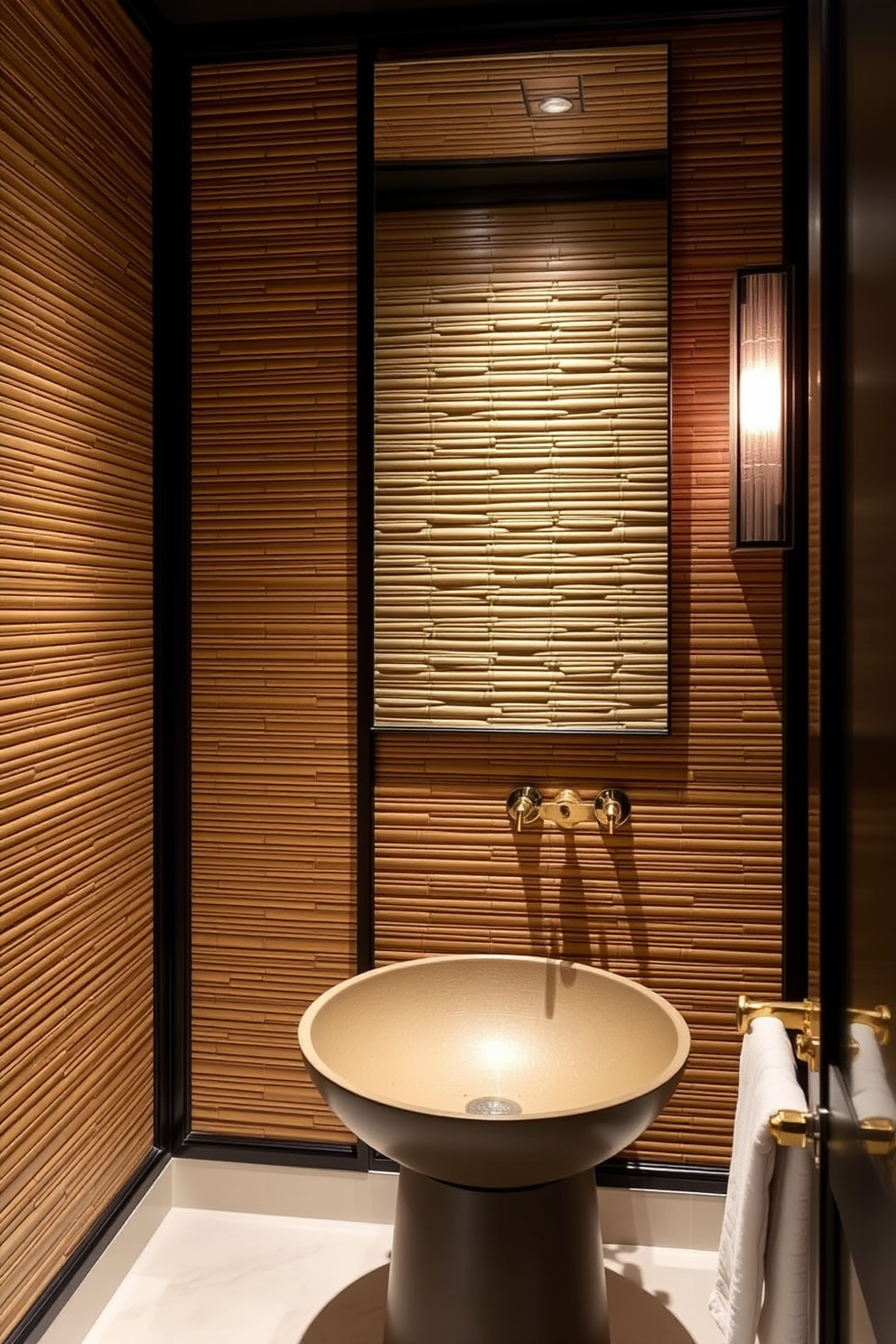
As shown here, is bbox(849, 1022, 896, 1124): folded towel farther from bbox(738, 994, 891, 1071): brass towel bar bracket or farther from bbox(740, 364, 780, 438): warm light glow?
bbox(740, 364, 780, 438): warm light glow

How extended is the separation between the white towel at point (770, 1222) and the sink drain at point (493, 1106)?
61 cm

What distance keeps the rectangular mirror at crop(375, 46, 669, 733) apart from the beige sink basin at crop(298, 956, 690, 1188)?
52cm

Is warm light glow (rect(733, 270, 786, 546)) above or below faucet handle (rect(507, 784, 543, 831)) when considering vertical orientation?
above

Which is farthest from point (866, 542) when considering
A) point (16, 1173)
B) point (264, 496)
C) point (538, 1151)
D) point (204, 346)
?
point (204, 346)

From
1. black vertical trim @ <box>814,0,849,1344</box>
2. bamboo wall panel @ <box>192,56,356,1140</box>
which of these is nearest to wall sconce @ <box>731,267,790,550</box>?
bamboo wall panel @ <box>192,56,356,1140</box>

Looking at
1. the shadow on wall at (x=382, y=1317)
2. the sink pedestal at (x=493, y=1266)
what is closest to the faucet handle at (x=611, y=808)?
the sink pedestal at (x=493, y=1266)

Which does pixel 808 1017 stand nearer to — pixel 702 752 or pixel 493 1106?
pixel 493 1106

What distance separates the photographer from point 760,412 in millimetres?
1809

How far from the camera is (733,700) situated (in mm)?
2039

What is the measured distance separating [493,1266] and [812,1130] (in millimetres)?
879

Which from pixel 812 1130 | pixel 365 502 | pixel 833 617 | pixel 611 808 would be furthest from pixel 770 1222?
pixel 365 502

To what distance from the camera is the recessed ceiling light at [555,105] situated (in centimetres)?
201

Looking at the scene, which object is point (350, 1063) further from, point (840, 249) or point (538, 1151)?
point (840, 249)

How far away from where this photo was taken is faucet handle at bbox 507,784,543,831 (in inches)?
79.1
